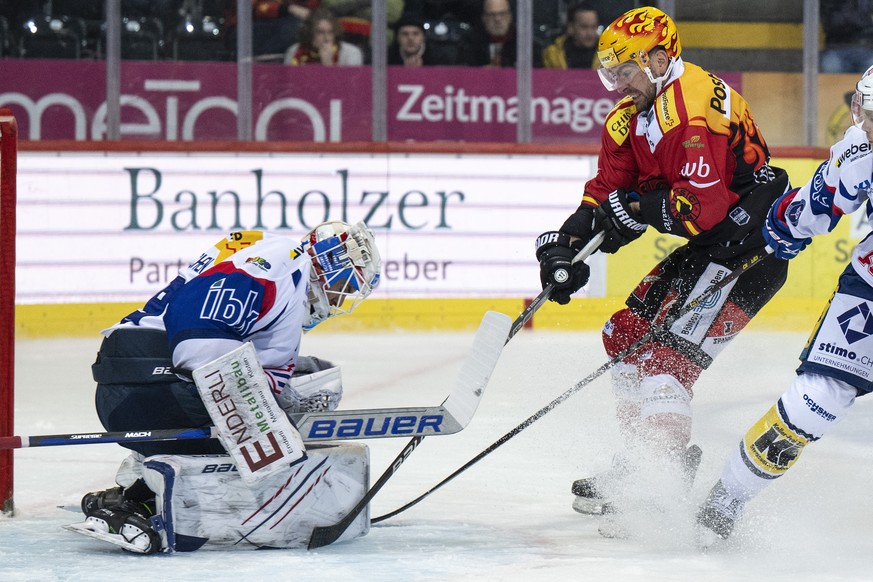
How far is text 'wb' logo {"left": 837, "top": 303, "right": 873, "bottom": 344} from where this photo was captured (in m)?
2.76

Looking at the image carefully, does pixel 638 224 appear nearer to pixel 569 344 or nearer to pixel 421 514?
pixel 421 514

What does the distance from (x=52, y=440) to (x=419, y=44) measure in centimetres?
468

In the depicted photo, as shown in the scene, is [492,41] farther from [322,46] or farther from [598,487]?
[598,487]

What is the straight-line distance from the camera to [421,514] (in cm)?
327

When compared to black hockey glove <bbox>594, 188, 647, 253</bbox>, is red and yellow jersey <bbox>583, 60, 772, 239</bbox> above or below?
above

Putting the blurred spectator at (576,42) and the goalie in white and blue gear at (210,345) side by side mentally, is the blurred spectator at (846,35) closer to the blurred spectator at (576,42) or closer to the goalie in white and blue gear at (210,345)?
the blurred spectator at (576,42)

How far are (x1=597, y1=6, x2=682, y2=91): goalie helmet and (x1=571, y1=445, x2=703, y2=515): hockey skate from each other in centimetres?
93

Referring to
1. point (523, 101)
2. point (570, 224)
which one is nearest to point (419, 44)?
point (523, 101)

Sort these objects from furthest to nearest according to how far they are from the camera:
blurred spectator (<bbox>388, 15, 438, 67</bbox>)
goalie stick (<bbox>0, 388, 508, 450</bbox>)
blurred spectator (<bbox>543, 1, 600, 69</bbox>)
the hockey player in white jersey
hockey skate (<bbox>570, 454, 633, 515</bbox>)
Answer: blurred spectator (<bbox>543, 1, 600, 69</bbox>), blurred spectator (<bbox>388, 15, 438, 67</bbox>), hockey skate (<bbox>570, 454, 633, 515</bbox>), goalie stick (<bbox>0, 388, 508, 450</bbox>), the hockey player in white jersey

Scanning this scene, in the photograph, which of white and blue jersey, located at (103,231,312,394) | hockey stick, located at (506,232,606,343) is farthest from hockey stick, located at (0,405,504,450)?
hockey stick, located at (506,232,606,343)

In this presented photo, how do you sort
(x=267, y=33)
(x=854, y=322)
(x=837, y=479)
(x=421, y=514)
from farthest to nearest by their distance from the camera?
1. (x=267, y=33)
2. (x=837, y=479)
3. (x=421, y=514)
4. (x=854, y=322)

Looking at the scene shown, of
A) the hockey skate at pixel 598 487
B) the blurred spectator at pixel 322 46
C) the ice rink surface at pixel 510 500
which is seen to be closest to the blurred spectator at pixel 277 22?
the blurred spectator at pixel 322 46

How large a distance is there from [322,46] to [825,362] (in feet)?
15.6

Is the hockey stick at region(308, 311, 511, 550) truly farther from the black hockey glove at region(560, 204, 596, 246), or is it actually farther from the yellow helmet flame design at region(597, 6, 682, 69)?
the yellow helmet flame design at region(597, 6, 682, 69)
